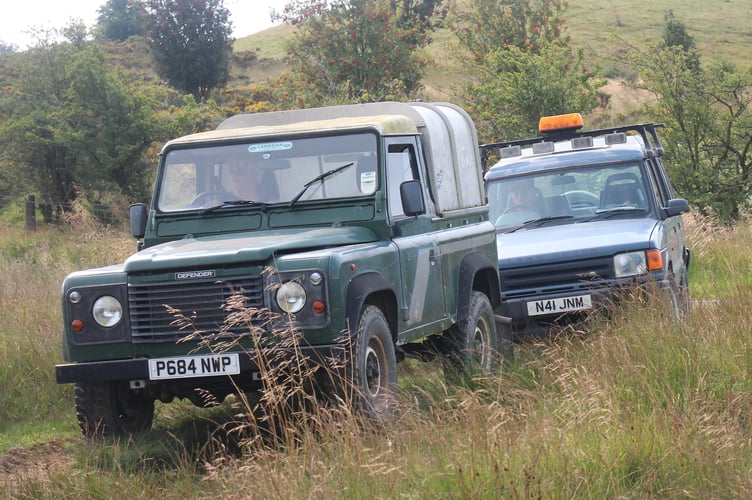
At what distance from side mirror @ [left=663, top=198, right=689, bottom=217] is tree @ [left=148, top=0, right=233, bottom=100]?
44528 millimetres

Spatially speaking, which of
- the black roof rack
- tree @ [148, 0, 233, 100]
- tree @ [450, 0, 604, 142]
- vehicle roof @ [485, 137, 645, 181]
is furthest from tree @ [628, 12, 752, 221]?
tree @ [148, 0, 233, 100]

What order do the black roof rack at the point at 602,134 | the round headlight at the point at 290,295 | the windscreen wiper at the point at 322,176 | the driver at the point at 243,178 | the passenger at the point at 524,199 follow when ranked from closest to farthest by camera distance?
the round headlight at the point at 290,295 → the windscreen wiper at the point at 322,176 → the driver at the point at 243,178 → the passenger at the point at 524,199 → the black roof rack at the point at 602,134

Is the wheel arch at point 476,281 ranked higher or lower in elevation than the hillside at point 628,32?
lower

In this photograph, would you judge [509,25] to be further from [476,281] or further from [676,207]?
[476,281]

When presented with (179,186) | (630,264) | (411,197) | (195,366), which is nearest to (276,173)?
(179,186)

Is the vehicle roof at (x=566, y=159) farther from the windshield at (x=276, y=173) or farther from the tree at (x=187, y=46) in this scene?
the tree at (x=187, y=46)

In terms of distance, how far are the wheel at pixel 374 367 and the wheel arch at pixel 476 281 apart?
1.62 metres

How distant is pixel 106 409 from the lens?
6648 millimetres

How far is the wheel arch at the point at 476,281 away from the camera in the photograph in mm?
8164

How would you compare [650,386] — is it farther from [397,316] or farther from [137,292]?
[137,292]

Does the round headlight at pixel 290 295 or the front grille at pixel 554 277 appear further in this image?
the front grille at pixel 554 277

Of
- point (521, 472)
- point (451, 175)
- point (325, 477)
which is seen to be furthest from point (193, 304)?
point (451, 175)

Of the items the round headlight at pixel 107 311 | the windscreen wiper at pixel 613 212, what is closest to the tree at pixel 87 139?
the windscreen wiper at pixel 613 212

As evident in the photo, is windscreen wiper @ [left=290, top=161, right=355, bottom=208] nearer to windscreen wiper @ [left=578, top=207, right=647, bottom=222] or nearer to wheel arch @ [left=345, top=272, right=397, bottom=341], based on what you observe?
wheel arch @ [left=345, top=272, right=397, bottom=341]
